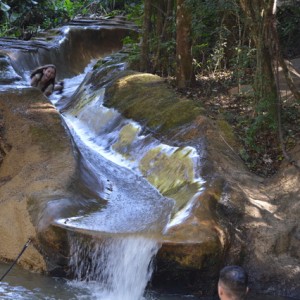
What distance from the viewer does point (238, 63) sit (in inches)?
403

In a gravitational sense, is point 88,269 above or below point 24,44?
below

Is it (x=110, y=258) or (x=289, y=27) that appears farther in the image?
(x=289, y=27)

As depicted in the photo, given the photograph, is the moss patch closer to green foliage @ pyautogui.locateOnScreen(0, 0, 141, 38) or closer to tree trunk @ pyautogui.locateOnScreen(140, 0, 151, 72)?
tree trunk @ pyautogui.locateOnScreen(140, 0, 151, 72)

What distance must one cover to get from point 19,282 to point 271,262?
280cm

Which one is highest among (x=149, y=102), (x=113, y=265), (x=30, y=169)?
(x=149, y=102)

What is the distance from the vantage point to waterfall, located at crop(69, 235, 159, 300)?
249 inches

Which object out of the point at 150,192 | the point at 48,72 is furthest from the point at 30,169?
the point at 48,72

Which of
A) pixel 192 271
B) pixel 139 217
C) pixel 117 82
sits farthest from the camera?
pixel 117 82

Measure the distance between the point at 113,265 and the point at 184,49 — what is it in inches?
219

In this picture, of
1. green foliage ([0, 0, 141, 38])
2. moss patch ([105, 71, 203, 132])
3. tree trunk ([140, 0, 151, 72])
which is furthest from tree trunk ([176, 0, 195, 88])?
green foliage ([0, 0, 141, 38])

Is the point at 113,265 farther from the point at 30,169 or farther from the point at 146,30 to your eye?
the point at 146,30

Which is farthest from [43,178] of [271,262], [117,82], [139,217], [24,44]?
[24,44]

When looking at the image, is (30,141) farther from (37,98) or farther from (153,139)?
(153,139)

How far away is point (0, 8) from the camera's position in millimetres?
20594
